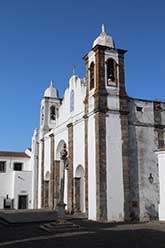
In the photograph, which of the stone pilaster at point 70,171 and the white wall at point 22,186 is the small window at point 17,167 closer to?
the white wall at point 22,186

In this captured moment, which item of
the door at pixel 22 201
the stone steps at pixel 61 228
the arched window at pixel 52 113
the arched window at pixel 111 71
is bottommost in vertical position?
the door at pixel 22 201

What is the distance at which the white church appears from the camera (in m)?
17.3

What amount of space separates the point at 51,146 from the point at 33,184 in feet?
21.1

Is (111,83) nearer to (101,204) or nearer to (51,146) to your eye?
(101,204)

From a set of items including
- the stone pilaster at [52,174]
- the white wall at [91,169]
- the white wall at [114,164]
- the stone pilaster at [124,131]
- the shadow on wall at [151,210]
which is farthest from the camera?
the stone pilaster at [52,174]

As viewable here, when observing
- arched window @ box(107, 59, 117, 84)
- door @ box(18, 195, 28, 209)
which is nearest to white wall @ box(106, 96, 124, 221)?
arched window @ box(107, 59, 117, 84)

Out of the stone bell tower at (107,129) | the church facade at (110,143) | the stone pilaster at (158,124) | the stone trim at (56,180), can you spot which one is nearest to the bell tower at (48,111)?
the stone trim at (56,180)

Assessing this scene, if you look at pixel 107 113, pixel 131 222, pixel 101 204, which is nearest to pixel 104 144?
pixel 107 113

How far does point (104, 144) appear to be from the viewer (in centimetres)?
1756

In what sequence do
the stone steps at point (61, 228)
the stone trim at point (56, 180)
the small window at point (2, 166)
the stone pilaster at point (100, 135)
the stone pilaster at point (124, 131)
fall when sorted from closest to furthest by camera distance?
1. the stone steps at point (61, 228)
2. the stone pilaster at point (100, 135)
3. the stone pilaster at point (124, 131)
4. the stone trim at point (56, 180)
5. the small window at point (2, 166)

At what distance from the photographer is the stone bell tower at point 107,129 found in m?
17.0

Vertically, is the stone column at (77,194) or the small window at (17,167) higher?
the small window at (17,167)

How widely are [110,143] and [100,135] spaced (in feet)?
2.48

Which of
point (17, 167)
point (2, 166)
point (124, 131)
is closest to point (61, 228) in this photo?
point (124, 131)
